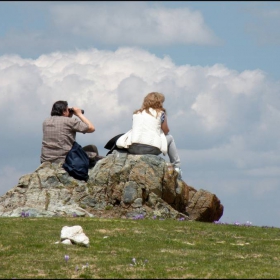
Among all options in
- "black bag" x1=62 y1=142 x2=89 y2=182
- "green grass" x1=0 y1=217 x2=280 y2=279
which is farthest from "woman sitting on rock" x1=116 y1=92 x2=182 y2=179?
"green grass" x1=0 y1=217 x2=280 y2=279

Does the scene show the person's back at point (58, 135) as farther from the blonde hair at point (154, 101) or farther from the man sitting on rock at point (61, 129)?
the blonde hair at point (154, 101)

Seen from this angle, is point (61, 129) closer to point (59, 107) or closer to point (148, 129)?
point (59, 107)

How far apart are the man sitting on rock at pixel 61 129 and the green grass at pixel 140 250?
5116 mm

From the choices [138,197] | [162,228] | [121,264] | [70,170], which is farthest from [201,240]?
[70,170]

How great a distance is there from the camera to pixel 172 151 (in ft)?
99.2

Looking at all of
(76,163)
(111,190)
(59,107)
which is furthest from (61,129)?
(111,190)

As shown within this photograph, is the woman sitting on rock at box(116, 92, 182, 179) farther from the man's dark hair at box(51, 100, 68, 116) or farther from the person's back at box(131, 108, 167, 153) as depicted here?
the man's dark hair at box(51, 100, 68, 116)

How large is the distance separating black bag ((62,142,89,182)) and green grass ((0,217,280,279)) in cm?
462

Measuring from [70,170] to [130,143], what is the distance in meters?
2.53

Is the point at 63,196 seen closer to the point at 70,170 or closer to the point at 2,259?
the point at 70,170

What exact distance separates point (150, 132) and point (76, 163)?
3160 millimetres

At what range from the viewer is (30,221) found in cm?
2419

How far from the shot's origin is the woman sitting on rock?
95.7 feet

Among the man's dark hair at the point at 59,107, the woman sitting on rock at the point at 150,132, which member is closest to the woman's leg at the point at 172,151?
the woman sitting on rock at the point at 150,132
